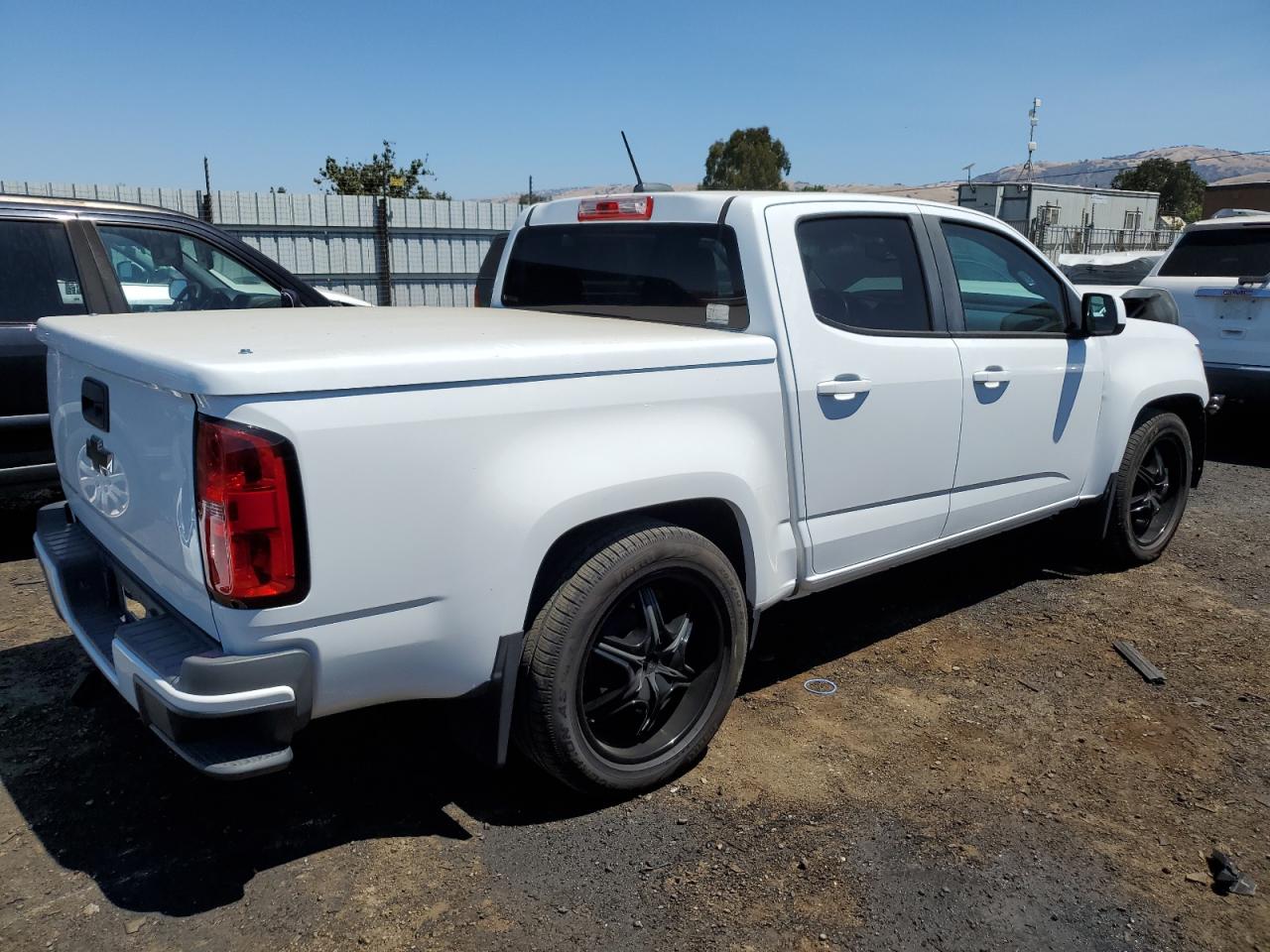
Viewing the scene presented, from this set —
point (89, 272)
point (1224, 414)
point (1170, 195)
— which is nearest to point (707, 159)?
point (1170, 195)

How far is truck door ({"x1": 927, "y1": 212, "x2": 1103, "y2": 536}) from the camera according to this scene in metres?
3.99

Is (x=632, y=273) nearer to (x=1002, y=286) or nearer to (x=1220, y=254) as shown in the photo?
(x=1002, y=286)

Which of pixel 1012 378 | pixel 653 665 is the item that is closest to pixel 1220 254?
pixel 1012 378

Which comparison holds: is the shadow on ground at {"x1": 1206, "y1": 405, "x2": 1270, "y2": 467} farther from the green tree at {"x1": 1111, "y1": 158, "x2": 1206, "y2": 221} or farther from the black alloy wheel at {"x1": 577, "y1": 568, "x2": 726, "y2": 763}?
the green tree at {"x1": 1111, "y1": 158, "x2": 1206, "y2": 221}

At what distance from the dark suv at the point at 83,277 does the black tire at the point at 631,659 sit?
10.8ft

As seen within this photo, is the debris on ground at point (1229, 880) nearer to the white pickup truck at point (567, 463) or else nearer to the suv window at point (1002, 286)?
the white pickup truck at point (567, 463)

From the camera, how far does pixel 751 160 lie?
5956 centimetres

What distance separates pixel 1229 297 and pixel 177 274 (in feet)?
25.1

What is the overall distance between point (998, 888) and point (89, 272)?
16.1 feet

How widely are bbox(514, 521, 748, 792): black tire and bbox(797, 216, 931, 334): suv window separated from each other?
105 centimetres

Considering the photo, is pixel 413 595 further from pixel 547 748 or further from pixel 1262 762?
pixel 1262 762

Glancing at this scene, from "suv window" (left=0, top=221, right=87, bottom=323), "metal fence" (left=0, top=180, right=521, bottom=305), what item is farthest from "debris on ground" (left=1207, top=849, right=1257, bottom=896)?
"metal fence" (left=0, top=180, right=521, bottom=305)

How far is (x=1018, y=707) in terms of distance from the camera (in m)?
3.79

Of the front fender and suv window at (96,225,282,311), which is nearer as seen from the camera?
the front fender
